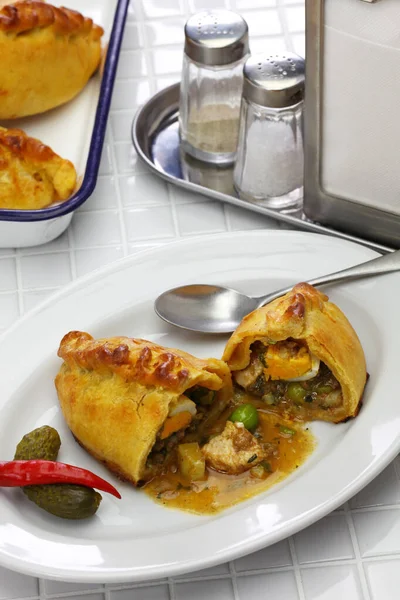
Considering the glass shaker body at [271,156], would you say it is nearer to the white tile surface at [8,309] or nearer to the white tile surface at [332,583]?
the white tile surface at [8,309]

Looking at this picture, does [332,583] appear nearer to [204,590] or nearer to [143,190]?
[204,590]

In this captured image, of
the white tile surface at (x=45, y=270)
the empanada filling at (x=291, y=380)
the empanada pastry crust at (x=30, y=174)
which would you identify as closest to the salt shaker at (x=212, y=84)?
the empanada pastry crust at (x=30, y=174)

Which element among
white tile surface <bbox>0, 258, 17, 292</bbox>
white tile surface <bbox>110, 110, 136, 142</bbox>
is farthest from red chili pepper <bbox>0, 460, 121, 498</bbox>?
white tile surface <bbox>110, 110, 136, 142</bbox>

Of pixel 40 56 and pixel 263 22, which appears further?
pixel 263 22

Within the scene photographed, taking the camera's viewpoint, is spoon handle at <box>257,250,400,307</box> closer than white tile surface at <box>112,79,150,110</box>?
Yes

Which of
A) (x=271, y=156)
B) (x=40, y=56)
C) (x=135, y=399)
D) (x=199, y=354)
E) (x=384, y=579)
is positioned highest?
(x=40, y=56)

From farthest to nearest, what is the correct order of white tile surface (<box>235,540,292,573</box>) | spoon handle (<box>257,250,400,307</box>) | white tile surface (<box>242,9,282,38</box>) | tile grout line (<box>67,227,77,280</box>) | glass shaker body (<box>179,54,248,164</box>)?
white tile surface (<box>242,9,282,38</box>) → glass shaker body (<box>179,54,248,164</box>) → tile grout line (<box>67,227,77,280</box>) → spoon handle (<box>257,250,400,307</box>) → white tile surface (<box>235,540,292,573</box>)

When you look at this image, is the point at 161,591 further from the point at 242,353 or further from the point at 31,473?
the point at 242,353

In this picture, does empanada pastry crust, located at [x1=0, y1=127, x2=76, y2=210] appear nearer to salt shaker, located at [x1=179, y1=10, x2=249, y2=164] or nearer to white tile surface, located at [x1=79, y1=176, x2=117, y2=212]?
white tile surface, located at [x1=79, y1=176, x2=117, y2=212]

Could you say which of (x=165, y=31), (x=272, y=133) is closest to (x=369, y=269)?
(x=272, y=133)
